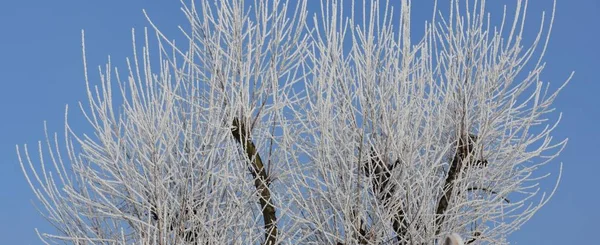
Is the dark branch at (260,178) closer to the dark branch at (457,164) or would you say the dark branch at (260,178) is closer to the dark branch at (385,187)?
the dark branch at (385,187)

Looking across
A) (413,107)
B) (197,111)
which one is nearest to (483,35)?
(413,107)

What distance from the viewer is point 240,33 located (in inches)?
300

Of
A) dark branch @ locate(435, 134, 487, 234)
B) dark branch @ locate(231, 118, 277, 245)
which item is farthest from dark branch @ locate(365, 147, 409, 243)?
dark branch @ locate(231, 118, 277, 245)

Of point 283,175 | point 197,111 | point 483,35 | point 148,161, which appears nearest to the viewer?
point 148,161

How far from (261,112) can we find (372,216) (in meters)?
1.41

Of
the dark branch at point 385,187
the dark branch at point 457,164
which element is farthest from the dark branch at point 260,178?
the dark branch at point 457,164

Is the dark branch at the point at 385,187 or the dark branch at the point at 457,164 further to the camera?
the dark branch at the point at 457,164

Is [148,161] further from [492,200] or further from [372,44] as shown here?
[492,200]

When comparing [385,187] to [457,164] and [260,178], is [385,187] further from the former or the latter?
[260,178]

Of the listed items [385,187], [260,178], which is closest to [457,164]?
[385,187]

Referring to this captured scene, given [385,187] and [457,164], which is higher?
[457,164]

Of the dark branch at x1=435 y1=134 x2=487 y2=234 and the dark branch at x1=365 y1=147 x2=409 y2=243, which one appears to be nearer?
the dark branch at x1=365 y1=147 x2=409 y2=243

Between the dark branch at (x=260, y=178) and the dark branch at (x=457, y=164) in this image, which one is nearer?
the dark branch at (x=260, y=178)

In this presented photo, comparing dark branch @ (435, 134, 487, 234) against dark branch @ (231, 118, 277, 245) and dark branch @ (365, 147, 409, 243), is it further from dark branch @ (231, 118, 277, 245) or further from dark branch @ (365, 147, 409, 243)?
dark branch @ (231, 118, 277, 245)
